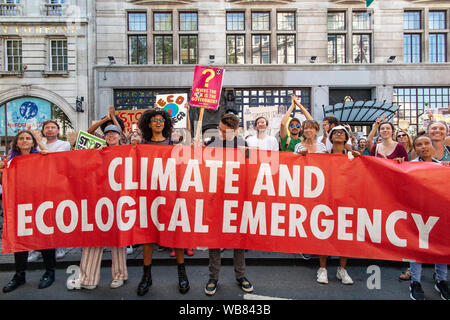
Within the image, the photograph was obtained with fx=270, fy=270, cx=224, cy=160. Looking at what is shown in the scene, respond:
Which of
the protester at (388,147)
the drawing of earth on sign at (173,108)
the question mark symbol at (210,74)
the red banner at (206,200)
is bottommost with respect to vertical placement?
the red banner at (206,200)

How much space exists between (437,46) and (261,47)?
30.5 ft

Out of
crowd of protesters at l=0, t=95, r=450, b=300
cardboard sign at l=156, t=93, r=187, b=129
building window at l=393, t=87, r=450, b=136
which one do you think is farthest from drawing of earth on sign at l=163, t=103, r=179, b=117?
building window at l=393, t=87, r=450, b=136

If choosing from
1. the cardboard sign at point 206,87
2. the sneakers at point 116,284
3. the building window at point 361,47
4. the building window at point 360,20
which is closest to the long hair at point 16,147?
the sneakers at point 116,284

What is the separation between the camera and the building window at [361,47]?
47.0 ft

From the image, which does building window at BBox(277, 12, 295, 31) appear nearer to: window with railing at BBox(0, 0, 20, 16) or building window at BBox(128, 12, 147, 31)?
building window at BBox(128, 12, 147, 31)

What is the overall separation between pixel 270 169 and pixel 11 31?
56.0ft

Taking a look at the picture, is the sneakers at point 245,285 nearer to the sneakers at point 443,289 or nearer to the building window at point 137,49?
the sneakers at point 443,289

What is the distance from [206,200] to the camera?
3557 millimetres

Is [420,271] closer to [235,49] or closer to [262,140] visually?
[262,140]

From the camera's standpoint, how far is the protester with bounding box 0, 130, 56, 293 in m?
3.57

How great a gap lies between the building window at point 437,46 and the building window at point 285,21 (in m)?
7.33

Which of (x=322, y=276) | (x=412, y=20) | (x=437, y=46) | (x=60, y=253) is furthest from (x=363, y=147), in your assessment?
(x=437, y=46)
